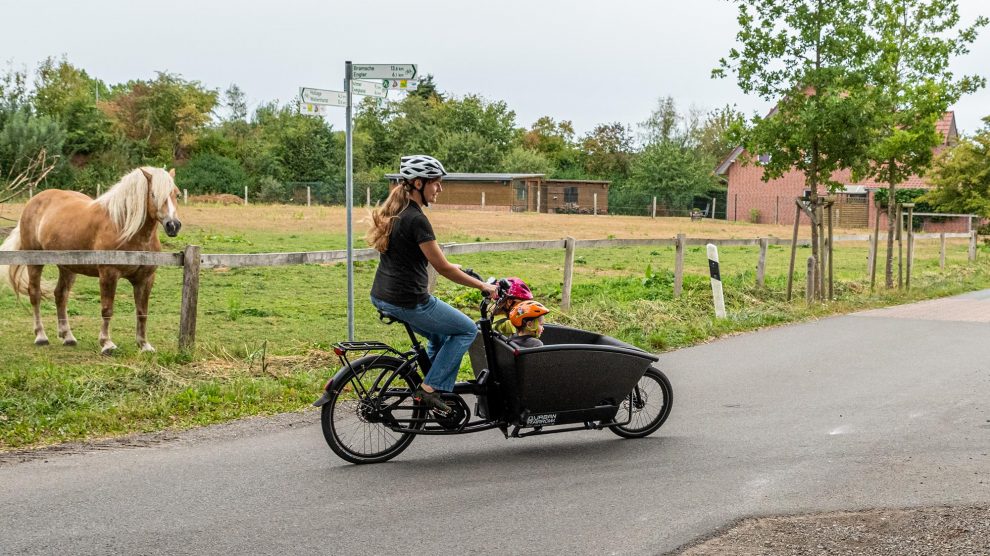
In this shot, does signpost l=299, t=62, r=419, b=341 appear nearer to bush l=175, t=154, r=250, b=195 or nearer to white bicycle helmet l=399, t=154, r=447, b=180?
white bicycle helmet l=399, t=154, r=447, b=180

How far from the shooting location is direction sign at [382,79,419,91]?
29.0 ft

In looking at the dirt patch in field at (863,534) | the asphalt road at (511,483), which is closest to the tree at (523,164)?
the asphalt road at (511,483)

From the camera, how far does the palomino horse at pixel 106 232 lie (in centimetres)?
997

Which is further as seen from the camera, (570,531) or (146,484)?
(146,484)

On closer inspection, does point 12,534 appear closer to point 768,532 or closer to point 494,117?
point 768,532

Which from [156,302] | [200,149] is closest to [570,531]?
[156,302]

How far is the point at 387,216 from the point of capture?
19.7 feet

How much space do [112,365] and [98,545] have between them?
4.46 meters

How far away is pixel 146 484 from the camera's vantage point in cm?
550

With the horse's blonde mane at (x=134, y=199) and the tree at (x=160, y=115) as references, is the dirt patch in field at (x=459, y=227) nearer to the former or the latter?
the horse's blonde mane at (x=134, y=199)

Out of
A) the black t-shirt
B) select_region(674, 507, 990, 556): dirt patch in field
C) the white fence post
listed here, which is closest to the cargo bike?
the black t-shirt

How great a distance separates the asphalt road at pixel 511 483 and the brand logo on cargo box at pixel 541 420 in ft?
0.74

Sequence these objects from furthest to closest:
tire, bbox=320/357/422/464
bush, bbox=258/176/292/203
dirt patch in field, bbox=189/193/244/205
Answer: bush, bbox=258/176/292/203 < dirt patch in field, bbox=189/193/244/205 < tire, bbox=320/357/422/464

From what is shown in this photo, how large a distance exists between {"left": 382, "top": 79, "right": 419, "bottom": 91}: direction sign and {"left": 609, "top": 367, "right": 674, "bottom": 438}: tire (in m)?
3.56
